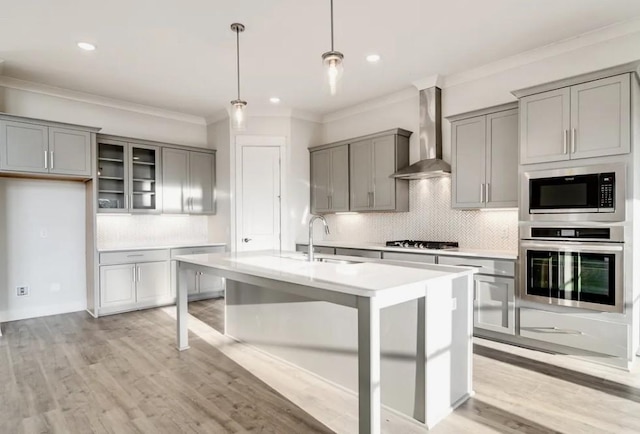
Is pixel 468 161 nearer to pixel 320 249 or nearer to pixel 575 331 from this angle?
pixel 575 331

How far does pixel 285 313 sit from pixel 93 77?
3.67 metres

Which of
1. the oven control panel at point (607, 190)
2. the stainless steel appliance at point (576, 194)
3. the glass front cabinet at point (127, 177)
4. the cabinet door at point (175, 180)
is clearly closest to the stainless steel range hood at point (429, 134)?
the stainless steel appliance at point (576, 194)

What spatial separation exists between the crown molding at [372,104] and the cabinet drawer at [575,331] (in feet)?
9.71

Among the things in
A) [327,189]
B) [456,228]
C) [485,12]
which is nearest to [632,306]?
[456,228]

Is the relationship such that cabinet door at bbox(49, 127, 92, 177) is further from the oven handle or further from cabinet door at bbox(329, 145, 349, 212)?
the oven handle

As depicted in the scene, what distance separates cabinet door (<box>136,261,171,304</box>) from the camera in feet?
16.4

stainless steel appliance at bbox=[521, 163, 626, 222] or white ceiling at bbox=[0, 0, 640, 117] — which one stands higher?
white ceiling at bbox=[0, 0, 640, 117]

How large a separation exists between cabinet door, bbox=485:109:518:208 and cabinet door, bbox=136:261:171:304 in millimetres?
4243

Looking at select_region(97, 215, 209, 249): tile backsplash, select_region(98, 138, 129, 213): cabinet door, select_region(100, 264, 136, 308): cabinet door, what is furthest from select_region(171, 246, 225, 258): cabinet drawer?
select_region(98, 138, 129, 213): cabinet door

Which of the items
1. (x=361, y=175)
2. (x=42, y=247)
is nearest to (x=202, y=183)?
(x=42, y=247)

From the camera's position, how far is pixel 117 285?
4.82 m

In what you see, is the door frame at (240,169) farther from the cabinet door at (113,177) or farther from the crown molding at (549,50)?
the crown molding at (549,50)

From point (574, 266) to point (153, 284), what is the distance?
4.86 meters

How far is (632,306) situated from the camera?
2941 mm
